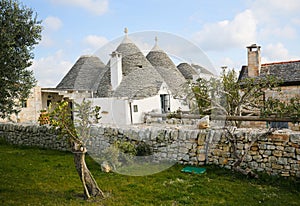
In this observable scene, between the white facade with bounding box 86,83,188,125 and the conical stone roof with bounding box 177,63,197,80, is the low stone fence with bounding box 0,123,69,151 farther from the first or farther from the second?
the conical stone roof with bounding box 177,63,197,80

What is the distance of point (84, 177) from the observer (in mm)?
5266

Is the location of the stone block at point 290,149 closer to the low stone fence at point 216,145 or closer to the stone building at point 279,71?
the low stone fence at point 216,145

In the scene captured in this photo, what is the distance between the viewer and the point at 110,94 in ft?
19.7

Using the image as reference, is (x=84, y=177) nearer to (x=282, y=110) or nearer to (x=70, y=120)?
(x=70, y=120)

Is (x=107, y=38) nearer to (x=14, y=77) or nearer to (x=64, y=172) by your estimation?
(x=14, y=77)

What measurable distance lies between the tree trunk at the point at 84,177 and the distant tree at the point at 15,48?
8.70ft

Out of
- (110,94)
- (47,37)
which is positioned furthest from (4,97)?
(110,94)

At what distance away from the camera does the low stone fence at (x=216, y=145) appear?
234 inches

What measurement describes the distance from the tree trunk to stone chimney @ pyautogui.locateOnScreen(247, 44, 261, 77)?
1060 cm

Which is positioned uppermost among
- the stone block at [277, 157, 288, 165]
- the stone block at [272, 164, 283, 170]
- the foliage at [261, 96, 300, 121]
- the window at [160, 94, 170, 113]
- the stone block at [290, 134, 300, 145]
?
the window at [160, 94, 170, 113]

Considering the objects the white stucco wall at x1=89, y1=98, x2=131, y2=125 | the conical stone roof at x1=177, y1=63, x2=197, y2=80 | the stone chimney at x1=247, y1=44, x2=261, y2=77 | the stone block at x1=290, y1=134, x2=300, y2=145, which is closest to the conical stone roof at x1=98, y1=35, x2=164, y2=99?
the white stucco wall at x1=89, y1=98, x2=131, y2=125

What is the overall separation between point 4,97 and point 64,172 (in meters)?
2.40

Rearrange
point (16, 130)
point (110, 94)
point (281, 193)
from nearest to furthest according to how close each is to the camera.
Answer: point (281, 193) < point (110, 94) < point (16, 130)

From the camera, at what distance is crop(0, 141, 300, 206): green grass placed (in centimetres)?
500
